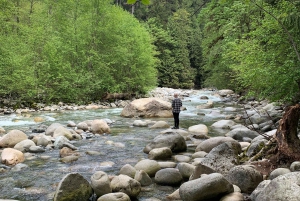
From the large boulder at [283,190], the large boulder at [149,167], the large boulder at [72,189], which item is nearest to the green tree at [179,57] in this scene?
the large boulder at [149,167]

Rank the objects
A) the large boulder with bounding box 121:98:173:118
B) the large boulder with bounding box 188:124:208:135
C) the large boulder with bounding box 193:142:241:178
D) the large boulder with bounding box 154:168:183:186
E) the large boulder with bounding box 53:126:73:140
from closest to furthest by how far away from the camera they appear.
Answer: the large boulder with bounding box 154:168:183:186
the large boulder with bounding box 193:142:241:178
the large boulder with bounding box 53:126:73:140
the large boulder with bounding box 188:124:208:135
the large boulder with bounding box 121:98:173:118

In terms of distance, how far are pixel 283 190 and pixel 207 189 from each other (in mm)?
1128

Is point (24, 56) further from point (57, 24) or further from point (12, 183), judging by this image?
point (12, 183)

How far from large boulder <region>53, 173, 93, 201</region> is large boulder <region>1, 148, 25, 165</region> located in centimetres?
262

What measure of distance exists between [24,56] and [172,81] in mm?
33701

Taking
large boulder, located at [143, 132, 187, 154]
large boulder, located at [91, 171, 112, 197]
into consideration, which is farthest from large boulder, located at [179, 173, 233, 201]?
large boulder, located at [143, 132, 187, 154]

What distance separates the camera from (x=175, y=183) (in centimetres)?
547

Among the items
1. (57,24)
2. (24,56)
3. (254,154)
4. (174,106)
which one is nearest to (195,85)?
(57,24)

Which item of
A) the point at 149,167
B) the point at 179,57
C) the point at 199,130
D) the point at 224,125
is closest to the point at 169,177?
the point at 149,167

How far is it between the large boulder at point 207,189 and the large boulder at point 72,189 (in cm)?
158

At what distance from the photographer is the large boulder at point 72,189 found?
4.51 meters

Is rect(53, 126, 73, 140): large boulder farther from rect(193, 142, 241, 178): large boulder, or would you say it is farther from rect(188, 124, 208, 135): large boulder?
rect(193, 142, 241, 178): large boulder

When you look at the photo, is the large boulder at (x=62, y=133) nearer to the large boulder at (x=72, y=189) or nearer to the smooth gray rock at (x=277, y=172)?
the large boulder at (x=72, y=189)

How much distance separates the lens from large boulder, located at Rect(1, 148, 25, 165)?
6.56 metres
